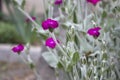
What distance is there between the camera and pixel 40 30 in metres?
2.27

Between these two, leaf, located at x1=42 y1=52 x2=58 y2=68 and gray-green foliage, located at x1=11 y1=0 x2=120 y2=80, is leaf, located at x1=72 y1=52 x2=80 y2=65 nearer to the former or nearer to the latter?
gray-green foliage, located at x1=11 y1=0 x2=120 y2=80

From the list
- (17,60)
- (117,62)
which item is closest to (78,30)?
(117,62)

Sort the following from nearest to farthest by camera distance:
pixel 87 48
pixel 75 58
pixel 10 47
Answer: pixel 75 58
pixel 87 48
pixel 10 47

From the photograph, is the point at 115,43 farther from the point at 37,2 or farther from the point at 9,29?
the point at 37,2

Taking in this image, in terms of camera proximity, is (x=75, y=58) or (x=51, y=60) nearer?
(x=75, y=58)

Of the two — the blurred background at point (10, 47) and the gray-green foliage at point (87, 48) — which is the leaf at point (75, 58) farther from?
the blurred background at point (10, 47)

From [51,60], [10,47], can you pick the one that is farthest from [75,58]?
[10,47]

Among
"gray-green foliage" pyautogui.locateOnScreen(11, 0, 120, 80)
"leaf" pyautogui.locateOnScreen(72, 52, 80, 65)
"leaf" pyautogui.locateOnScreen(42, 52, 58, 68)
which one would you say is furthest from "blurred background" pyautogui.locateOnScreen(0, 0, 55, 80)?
"leaf" pyautogui.locateOnScreen(72, 52, 80, 65)

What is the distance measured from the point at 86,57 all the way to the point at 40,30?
32 centimetres

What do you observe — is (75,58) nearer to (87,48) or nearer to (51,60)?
(87,48)

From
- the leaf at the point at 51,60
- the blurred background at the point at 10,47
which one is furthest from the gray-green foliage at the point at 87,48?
the blurred background at the point at 10,47

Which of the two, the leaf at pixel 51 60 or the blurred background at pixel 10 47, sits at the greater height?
the leaf at pixel 51 60

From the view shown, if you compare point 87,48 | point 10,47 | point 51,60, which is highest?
point 87,48

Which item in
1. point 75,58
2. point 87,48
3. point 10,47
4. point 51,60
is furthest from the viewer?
point 10,47
